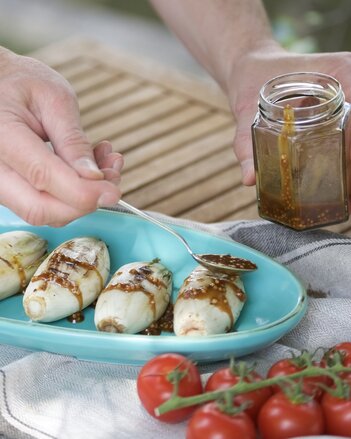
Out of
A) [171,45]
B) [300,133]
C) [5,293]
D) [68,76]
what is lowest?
[171,45]

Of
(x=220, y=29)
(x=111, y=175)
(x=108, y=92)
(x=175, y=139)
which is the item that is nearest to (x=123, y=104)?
(x=108, y=92)

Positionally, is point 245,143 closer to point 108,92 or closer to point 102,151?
point 102,151

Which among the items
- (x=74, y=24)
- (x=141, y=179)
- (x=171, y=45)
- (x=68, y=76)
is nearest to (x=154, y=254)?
(x=141, y=179)

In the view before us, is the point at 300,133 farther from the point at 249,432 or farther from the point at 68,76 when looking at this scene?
the point at 68,76

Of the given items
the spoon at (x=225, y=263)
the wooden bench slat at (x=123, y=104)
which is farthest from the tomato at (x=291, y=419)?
the wooden bench slat at (x=123, y=104)

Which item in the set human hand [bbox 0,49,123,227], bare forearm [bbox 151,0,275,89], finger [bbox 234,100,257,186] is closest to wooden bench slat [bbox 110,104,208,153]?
bare forearm [bbox 151,0,275,89]

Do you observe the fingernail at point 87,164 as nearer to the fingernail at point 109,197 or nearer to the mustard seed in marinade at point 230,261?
the fingernail at point 109,197

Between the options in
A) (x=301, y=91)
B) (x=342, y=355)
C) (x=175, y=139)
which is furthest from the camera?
(x=175, y=139)
